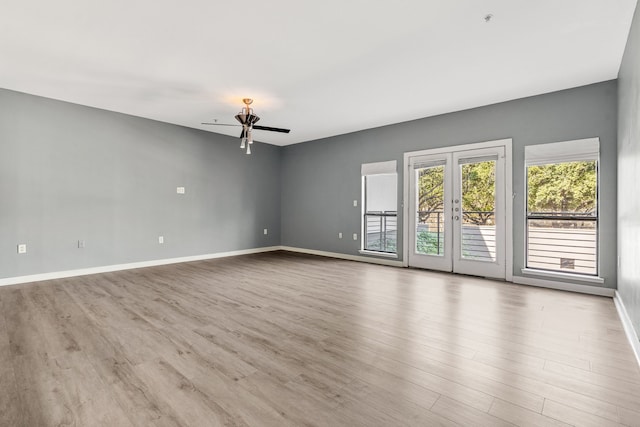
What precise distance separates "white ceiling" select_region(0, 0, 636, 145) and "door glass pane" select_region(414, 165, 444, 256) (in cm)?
119

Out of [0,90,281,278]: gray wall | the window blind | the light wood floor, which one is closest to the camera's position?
the light wood floor

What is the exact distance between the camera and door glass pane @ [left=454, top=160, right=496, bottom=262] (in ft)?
15.6

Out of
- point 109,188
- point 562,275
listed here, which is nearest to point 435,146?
point 562,275

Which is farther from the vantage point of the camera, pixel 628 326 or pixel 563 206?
pixel 563 206

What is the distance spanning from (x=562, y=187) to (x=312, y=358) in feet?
13.7

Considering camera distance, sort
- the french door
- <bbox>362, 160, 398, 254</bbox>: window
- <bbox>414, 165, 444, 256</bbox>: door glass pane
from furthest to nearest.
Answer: <bbox>362, 160, 398, 254</bbox>: window, <bbox>414, 165, 444, 256</bbox>: door glass pane, the french door

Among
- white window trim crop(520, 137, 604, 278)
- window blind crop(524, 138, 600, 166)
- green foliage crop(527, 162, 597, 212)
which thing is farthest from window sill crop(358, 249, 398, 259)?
window blind crop(524, 138, 600, 166)

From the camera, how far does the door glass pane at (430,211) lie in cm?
528

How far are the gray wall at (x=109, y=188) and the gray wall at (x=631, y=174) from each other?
247 inches

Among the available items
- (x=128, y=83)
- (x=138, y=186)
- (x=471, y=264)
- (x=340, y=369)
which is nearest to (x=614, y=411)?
(x=340, y=369)

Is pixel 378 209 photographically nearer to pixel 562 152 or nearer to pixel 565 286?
pixel 562 152

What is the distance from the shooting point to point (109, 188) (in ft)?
17.0

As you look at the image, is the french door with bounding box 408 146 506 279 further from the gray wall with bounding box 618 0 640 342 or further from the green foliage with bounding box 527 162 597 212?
the gray wall with bounding box 618 0 640 342

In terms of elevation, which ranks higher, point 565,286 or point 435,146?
point 435,146
